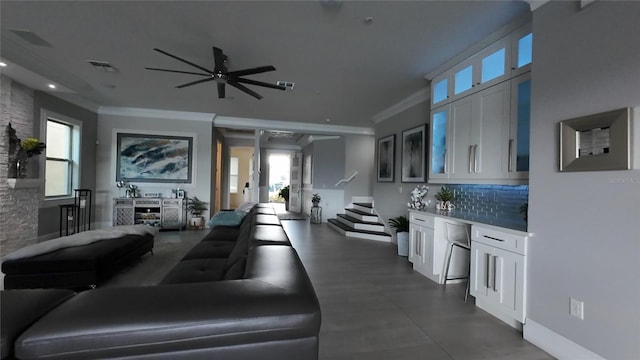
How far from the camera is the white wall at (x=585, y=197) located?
5.67ft

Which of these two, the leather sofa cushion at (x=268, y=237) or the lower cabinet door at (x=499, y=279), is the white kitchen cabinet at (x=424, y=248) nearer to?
the lower cabinet door at (x=499, y=279)

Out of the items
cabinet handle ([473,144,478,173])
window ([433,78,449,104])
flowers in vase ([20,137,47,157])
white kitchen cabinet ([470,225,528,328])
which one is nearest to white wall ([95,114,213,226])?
flowers in vase ([20,137,47,157])

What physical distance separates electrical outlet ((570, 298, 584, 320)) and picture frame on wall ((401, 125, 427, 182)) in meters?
2.97

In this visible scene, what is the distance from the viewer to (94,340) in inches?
33.4

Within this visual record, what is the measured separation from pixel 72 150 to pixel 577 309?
26.6 ft

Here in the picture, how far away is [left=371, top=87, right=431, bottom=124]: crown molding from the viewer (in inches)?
193

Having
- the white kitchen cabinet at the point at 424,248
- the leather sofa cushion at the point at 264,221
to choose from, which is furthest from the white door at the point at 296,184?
the leather sofa cushion at the point at 264,221

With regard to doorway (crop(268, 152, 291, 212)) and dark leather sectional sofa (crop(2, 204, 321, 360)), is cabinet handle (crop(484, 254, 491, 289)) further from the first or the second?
doorway (crop(268, 152, 291, 212))

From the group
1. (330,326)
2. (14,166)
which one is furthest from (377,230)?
(14,166)

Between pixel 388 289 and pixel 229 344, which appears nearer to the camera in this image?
pixel 229 344

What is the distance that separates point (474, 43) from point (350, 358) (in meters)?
3.39

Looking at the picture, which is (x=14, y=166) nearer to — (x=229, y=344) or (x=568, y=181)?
(x=229, y=344)

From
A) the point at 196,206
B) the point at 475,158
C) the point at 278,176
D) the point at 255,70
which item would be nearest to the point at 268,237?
the point at 255,70

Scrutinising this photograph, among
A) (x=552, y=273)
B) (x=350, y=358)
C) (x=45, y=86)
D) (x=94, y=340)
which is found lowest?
(x=350, y=358)
